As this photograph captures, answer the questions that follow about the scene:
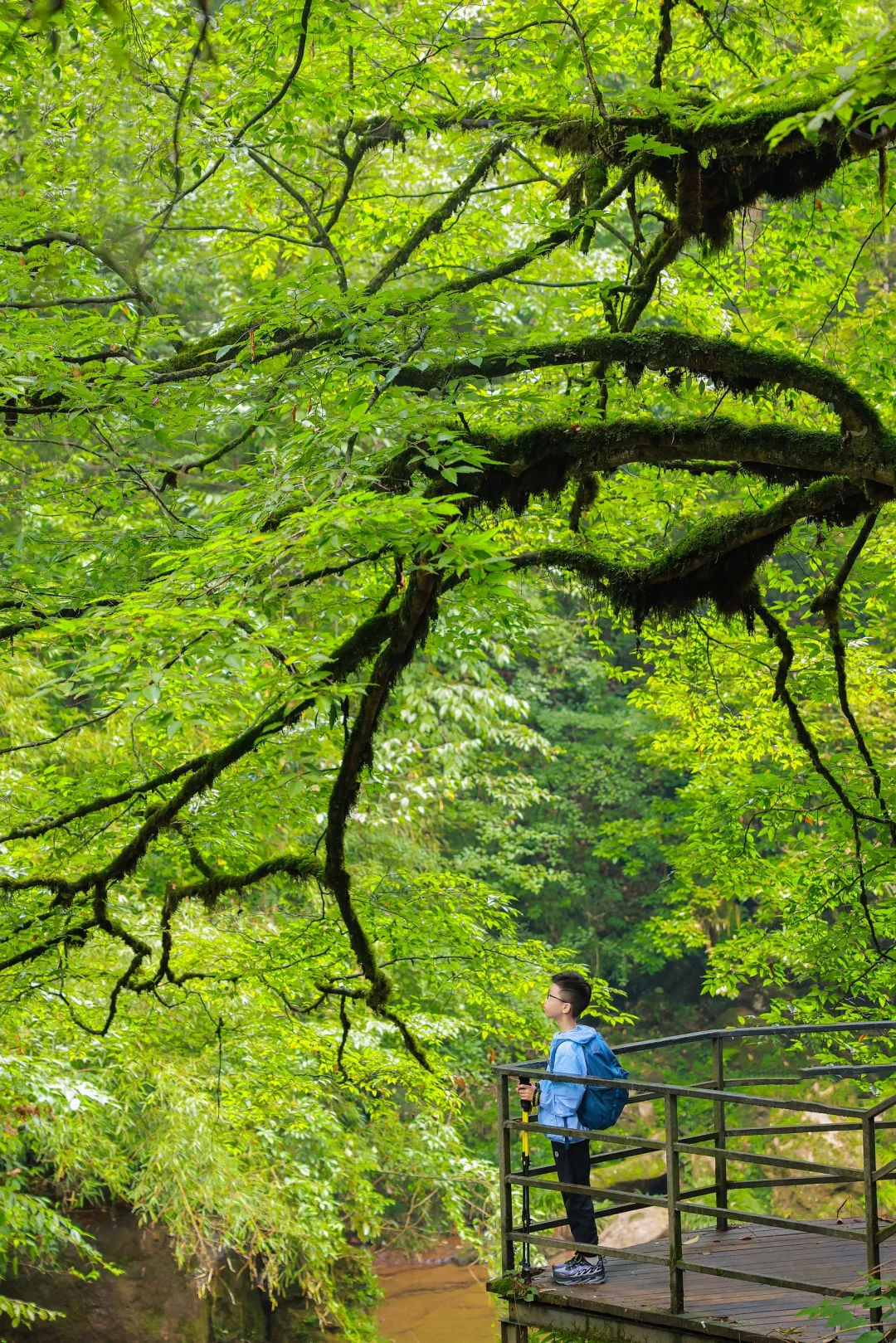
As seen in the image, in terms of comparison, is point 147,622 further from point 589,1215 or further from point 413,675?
point 413,675

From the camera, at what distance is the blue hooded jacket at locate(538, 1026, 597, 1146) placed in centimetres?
489

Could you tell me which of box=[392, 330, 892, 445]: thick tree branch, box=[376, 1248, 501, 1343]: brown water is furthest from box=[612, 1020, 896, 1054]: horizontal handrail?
box=[376, 1248, 501, 1343]: brown water

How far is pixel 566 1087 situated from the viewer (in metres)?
4.91

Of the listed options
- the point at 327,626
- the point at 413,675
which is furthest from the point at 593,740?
the point at 327,626

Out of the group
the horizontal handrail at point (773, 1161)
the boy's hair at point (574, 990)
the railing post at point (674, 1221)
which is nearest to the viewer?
the horizontal handrail at point (773, 1161)

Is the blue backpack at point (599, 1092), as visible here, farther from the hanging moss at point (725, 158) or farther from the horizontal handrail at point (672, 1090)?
the hanging moss at point (725, 158)

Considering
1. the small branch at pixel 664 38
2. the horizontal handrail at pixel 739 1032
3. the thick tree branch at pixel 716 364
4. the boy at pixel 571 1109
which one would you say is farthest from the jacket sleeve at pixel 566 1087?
the small branch at pixel 664 38

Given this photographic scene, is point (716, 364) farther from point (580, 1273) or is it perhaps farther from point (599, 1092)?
point (580, 1273)

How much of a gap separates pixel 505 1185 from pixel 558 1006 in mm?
778

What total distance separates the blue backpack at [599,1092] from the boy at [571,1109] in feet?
0.08

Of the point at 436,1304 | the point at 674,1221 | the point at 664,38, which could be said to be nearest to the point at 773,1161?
the point at 674,1221

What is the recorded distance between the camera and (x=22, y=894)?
6156 mm

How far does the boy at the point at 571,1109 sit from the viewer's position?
4.90m

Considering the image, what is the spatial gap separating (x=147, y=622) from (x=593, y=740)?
1896 centimetres
